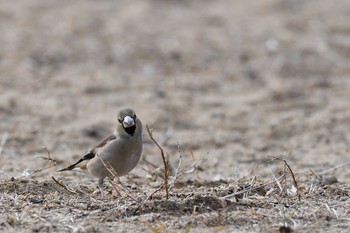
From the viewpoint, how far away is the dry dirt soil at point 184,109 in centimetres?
570

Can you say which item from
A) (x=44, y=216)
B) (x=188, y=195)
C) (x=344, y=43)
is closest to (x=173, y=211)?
(x=188, y=195)

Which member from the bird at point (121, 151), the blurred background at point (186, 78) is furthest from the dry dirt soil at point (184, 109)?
the bird at point (121, 151)

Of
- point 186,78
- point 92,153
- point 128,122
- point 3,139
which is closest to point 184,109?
point 186,78

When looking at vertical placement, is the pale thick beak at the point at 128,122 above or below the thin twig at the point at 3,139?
above

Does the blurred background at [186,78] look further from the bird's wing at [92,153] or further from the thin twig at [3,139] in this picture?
the bird's wing at [92,153]

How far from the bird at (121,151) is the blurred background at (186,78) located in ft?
3.36

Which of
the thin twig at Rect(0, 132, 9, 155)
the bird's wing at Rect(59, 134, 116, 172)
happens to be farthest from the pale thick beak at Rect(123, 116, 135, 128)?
the thin twig at Rect(0, 132, 9, 155)

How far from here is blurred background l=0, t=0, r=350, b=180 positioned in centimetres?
914

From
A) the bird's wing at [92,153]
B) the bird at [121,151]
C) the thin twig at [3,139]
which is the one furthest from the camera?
the thin twig at [3,139]

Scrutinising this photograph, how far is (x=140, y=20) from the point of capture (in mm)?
14211

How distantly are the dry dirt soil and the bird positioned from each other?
187mm

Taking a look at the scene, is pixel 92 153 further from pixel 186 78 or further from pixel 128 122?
pixel 186 78

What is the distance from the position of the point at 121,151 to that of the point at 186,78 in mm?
5746

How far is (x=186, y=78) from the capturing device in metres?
11.9
